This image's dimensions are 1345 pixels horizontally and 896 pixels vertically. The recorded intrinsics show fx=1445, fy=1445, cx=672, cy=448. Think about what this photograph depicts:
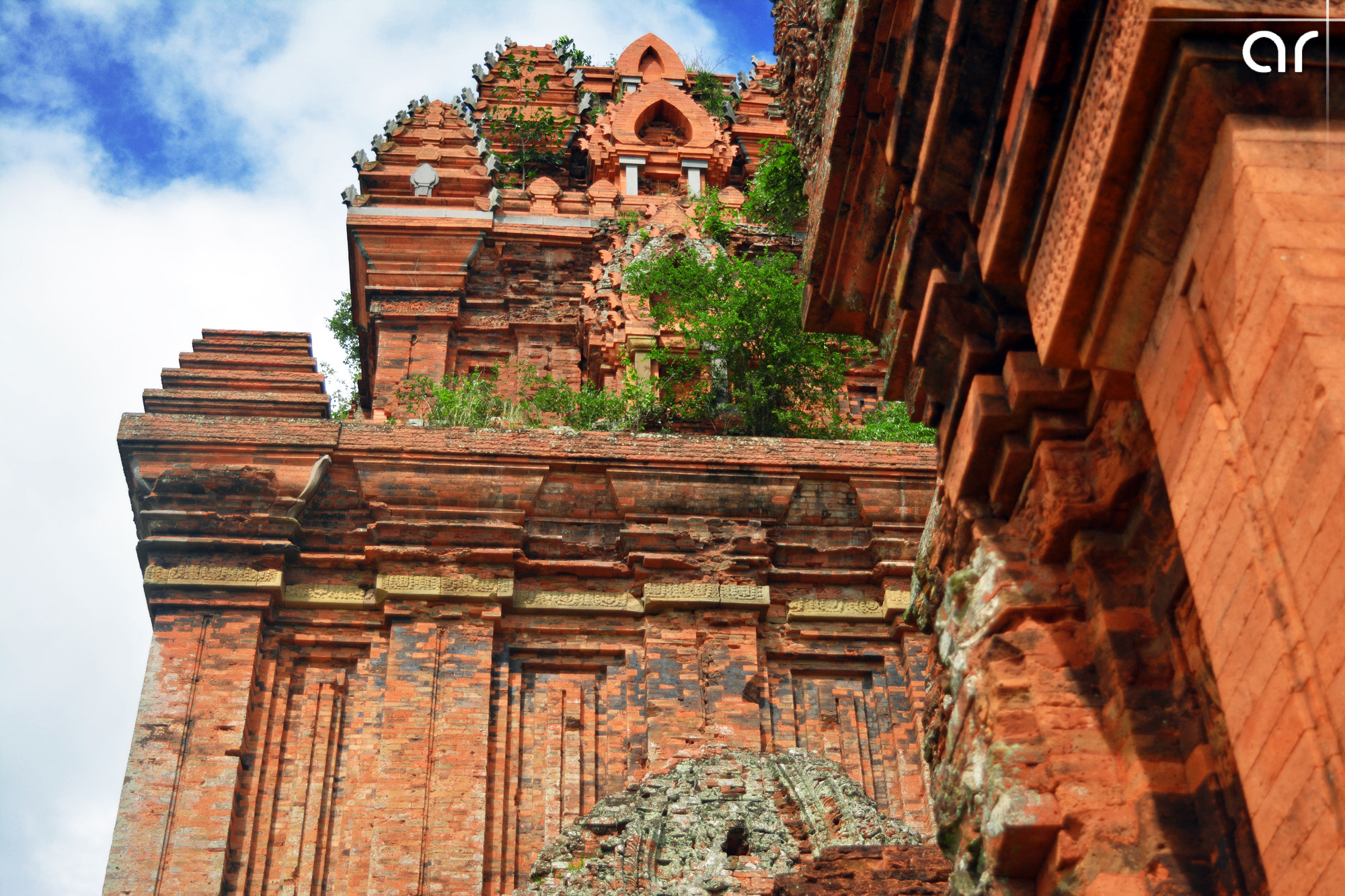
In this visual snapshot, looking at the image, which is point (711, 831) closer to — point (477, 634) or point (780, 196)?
point (477, 634)

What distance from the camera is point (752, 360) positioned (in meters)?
17.1

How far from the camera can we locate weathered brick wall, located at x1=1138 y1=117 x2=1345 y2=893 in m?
3.16

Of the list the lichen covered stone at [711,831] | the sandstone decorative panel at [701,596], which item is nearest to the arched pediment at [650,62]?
the sandstone decorative panel at [701,596]

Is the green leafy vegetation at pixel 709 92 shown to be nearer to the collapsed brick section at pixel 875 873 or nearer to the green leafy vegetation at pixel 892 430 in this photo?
the green leafy vegetation at pixel 892 430

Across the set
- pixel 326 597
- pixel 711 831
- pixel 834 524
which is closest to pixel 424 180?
pixel 326 597

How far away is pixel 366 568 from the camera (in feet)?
45.5

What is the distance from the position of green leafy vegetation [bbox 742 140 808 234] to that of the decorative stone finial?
4591 millimetres

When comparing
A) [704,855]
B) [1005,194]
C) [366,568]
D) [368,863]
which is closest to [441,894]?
[368,863]

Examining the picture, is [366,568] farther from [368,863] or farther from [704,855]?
[704,855]

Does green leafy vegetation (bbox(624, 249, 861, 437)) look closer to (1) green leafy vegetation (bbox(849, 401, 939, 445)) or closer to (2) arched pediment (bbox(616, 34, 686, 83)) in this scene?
(1) green leafy vegetation (bbox(849, 401, 939, 445))

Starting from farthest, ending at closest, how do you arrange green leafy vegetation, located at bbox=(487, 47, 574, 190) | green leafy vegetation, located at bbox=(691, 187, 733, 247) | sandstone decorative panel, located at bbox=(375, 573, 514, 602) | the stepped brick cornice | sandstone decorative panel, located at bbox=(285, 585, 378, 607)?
green leafy vegetation, located at bbox=(487, 47, 574, 190), green leafy vegetation, located at bbox=(691, 187, 733, 247), the stepped brick cornice, sandstone decorative panel, located at bbox=(285, 585, 378, 607), sandstone decorative panel, located at bbox=(375, 573, 514, 602)

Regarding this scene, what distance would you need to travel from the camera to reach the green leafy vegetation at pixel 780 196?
20938 mm

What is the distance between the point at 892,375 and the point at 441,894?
7690 mm

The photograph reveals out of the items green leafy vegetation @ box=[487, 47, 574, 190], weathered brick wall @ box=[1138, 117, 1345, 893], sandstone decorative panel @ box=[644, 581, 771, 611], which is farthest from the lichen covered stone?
green leafy vegetation @ box=[487, 47, 574, 190]
